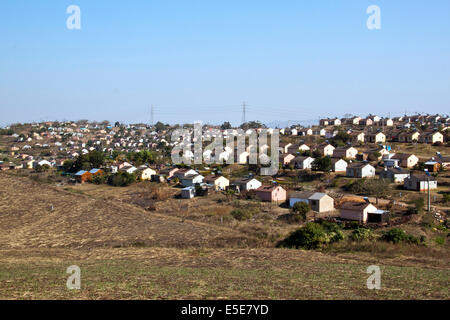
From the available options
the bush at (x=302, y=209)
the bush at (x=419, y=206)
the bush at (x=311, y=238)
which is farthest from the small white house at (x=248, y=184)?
the bush at (x=311, y=238)

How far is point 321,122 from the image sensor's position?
82938 millimetres

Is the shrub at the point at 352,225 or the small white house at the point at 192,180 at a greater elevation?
the small white house at the point at 192,180

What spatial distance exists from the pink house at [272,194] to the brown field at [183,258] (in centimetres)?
154

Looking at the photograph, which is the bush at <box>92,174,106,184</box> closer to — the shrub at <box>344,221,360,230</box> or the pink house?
the pink house

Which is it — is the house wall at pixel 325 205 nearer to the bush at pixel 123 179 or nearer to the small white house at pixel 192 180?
the small white house at pixel 192 180

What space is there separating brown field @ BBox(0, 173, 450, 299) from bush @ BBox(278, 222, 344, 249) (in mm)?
806

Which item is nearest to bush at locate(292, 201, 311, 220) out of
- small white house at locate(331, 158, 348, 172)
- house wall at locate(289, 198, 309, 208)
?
house wall at locate(289, 198, 309, 208)

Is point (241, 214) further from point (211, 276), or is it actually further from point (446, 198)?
point (211, 276)

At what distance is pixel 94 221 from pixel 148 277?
1506 cm

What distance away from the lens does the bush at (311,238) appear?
1908 cm

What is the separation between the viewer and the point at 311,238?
1912cm

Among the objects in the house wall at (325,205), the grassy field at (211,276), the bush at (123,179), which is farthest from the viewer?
the bush at (123,179)
